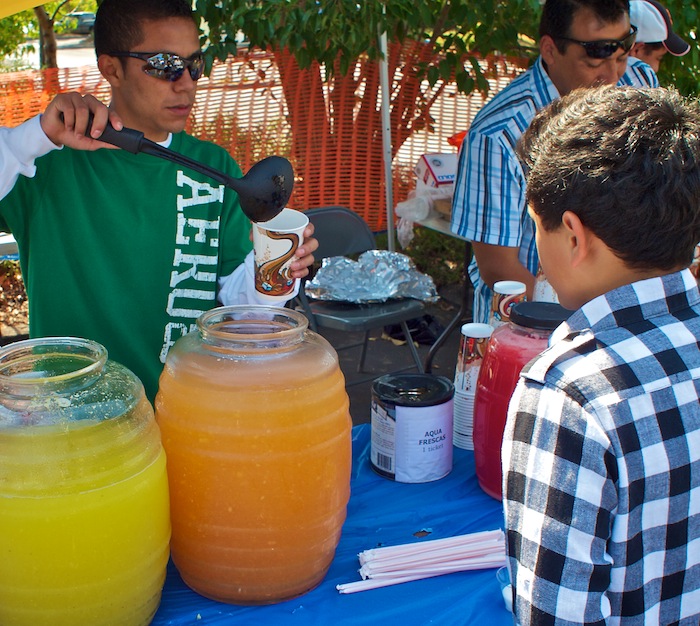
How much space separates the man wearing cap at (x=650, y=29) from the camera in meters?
4.04

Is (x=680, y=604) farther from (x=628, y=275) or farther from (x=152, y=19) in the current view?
(x=152, y=19)

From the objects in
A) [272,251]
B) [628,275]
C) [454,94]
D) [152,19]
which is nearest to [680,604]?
[628,275]

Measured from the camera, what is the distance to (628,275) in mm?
1100

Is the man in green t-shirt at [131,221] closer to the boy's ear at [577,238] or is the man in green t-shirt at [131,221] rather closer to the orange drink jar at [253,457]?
the orange drink jar at [253,457]

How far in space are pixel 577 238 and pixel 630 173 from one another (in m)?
0.12

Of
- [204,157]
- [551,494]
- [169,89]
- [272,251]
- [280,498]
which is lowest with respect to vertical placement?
[280,498]

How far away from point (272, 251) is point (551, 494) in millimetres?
839

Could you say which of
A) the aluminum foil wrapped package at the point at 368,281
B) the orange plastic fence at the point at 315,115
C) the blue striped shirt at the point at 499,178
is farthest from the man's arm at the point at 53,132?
the orange plastic fence at the point at 315,115

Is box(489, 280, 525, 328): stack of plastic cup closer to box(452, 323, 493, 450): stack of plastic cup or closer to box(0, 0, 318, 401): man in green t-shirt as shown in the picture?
box(452, 323, 493, 450): stack of plastic cup

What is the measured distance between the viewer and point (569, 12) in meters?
2.91

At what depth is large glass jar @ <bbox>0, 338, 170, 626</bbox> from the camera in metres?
1.09

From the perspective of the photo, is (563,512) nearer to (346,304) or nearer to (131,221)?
(131,221)

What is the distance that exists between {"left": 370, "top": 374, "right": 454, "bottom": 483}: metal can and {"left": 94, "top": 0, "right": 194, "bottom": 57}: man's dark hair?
45.9 inches

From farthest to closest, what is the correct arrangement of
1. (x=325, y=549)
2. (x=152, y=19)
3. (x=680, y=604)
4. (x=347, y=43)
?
(x=347, y=43) → (x=152, y=19) → (x=325, y=549) → (x=680, y=604)
